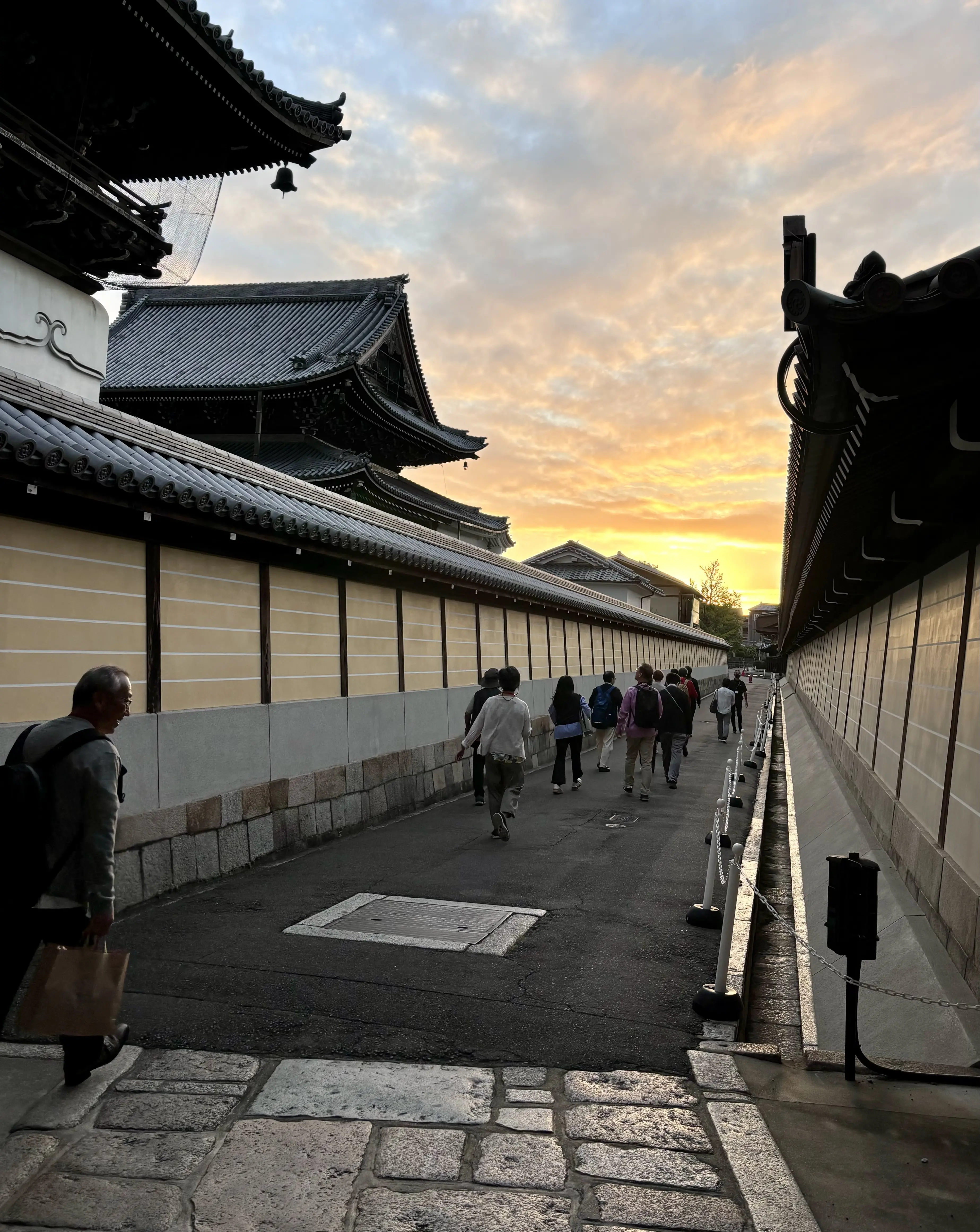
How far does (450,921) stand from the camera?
7.92 metres

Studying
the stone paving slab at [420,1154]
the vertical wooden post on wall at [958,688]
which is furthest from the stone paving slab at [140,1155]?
the vertical wooden post on wall at [958,688]

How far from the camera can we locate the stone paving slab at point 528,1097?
4523 mm

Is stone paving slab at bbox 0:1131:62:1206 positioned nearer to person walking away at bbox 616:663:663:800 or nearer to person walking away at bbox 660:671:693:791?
person walking away at bbox 616:663:663:800

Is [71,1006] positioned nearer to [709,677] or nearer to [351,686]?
[351,686]

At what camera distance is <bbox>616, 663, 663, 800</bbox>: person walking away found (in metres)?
15.9

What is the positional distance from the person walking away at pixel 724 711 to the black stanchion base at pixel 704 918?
21816mm

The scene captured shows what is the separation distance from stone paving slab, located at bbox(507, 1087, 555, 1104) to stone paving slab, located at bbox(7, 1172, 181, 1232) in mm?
1573

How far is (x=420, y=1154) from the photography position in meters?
3.99

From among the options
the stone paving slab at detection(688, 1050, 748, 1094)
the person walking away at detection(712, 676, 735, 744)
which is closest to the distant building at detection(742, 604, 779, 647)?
the person walking away at detection(712, 676, 735, 744)

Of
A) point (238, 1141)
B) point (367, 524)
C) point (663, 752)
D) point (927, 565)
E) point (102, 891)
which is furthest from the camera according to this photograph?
point (663, 752)

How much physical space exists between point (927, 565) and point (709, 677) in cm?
6675

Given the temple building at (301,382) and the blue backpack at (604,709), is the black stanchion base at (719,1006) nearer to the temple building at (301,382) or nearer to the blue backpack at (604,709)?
the blue backpack at (604,709)

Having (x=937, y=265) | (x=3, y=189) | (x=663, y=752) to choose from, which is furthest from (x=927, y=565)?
(x=3, y=189)

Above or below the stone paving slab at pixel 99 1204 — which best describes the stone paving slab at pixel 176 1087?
below
